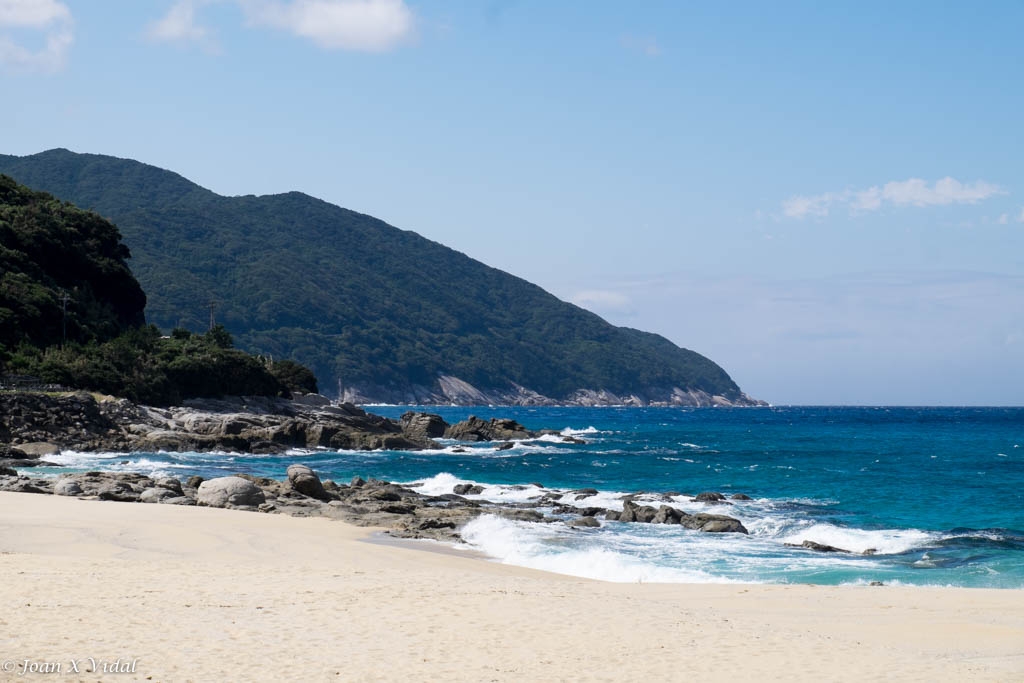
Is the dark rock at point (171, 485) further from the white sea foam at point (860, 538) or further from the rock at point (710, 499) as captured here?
the rock at point (710, 499)

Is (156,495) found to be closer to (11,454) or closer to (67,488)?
(67,488)

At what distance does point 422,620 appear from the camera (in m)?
12.7

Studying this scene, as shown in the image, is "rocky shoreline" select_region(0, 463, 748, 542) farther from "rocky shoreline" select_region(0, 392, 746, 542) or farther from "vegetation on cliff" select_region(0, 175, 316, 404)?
"vegetation on cliff" select_region(0, 175, 316, 404)

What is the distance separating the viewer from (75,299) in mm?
72625

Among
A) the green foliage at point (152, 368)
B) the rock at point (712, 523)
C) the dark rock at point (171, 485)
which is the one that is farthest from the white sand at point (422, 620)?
the green foliage at point (152, 368)

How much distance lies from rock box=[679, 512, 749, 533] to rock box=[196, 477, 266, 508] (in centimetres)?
1300

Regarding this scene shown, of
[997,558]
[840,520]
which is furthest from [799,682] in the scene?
[840,520]

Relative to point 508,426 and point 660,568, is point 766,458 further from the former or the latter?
point 660,568

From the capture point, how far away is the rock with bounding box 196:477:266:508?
27062mm

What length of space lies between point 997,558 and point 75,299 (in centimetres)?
6830

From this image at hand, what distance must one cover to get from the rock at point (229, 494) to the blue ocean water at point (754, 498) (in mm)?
6876

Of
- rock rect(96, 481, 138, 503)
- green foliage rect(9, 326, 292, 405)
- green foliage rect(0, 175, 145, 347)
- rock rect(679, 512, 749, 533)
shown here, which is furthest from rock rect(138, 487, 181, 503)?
green foliage rect(0, 175, 145, 347)

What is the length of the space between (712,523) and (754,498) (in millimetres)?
10968

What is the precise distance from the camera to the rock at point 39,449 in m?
43.1
